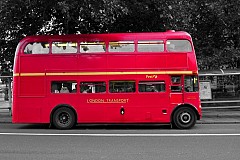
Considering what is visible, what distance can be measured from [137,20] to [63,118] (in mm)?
7738

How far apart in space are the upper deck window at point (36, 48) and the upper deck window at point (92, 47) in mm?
1378

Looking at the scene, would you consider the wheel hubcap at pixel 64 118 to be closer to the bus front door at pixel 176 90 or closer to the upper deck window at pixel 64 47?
the upper deck window at pixel 64 47

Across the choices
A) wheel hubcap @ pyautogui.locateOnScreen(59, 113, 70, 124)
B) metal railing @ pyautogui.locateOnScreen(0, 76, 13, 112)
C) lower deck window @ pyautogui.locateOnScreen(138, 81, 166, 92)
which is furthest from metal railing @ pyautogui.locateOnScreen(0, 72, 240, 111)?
lower deck window @ pyautogui.locateOnScreen(138, 81, 166, 92)

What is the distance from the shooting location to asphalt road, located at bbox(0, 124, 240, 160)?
8.77 meters

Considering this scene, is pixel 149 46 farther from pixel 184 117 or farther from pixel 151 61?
pixel 184 117

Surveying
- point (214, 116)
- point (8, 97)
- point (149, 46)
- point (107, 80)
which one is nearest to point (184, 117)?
point (149, 46)

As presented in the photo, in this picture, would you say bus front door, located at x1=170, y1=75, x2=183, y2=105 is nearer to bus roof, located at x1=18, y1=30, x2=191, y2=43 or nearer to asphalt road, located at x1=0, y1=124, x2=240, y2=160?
bus roof, located at x1=18, y1=30, x2=191, y2=43

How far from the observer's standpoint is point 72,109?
1499 centimetres

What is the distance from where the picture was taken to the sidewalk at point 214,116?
1764 cm

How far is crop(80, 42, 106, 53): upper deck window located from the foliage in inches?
86.4

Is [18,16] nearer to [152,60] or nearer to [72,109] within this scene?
[72,109]

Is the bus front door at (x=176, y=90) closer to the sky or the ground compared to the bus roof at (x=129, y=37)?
closer to the ground

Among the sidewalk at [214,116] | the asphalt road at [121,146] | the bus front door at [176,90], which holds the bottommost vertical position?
the asphalt road at [121,146]

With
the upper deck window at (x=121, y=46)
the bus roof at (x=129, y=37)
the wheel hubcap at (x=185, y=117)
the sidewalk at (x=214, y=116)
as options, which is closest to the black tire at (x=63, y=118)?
the bus roof at (x=129, y=37)
